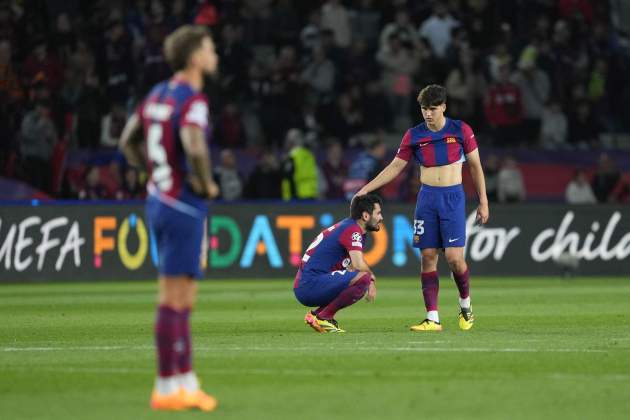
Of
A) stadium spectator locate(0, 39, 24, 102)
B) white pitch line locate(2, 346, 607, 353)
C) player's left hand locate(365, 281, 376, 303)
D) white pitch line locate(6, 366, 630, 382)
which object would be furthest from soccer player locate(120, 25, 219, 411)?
stadium spectator locate(0, 39, 24, 102)

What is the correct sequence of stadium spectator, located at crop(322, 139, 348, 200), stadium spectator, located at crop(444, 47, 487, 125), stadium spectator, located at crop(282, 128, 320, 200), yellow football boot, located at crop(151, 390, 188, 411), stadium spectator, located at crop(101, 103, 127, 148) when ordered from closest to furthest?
yellow football boot, located at crop(151, 390, 188, 411) → stadium spectator, located at crop(282, 128, 320, 200) → stadium spectator, located at crop(101, 103, 127, 148) → stadium spectator, located at crop(322, 139, 348, 200) → stadium spectator, located at crop(444, 47, 487, 125)

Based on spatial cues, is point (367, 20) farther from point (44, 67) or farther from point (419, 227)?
point (419, 227)

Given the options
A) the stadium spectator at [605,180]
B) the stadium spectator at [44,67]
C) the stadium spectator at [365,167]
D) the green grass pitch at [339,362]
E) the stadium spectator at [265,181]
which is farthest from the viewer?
the stadium spectator at [605,180]

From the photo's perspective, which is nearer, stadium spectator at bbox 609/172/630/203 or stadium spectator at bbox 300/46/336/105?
stadium spectator at bbox 609/172/630/203

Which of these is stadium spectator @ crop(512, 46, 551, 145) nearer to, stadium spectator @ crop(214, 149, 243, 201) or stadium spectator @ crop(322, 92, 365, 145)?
stadium spectator @ crop(322, 92, 365, 145)

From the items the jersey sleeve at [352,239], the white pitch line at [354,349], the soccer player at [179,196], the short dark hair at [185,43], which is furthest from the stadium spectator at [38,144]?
the short dark hair at [185,43]

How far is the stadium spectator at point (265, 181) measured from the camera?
959 inches

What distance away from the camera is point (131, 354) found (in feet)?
35.6

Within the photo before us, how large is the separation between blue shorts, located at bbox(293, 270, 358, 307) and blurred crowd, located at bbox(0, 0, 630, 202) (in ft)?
33.1

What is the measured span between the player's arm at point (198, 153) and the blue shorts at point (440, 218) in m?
5.45

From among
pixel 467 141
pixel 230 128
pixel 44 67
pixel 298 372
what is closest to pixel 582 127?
pixel 230 128

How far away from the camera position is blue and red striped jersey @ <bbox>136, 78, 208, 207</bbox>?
26.3 feet

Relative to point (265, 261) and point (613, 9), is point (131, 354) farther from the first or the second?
point (613, 9)

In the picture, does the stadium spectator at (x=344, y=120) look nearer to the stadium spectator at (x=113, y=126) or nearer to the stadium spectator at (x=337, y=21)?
the stadium spectator at (x=337, y=21)
